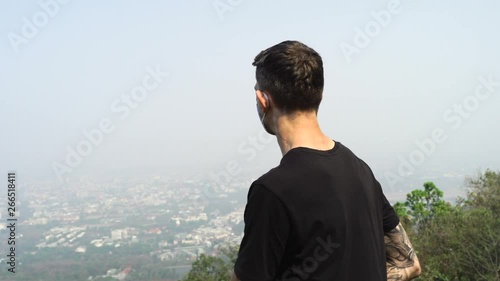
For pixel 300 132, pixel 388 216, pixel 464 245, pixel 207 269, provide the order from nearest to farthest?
pixel 300 132
pixel 388 216
pixel 464 245
pixel 207 269

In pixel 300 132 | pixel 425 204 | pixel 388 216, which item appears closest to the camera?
pixel 300 132

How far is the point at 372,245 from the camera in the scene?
5.37 ft

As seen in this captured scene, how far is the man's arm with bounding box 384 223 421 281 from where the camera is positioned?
1.93m

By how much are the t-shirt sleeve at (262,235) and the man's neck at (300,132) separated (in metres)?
0.20

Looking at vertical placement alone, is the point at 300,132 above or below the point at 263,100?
below

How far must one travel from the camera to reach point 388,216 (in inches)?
73.5

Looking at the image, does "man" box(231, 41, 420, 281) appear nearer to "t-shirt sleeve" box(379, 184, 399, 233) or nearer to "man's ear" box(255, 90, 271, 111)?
"man's ear" box(255, 90, 271, 111)

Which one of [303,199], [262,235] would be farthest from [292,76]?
[262,235]

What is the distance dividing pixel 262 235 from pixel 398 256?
0.68 meters

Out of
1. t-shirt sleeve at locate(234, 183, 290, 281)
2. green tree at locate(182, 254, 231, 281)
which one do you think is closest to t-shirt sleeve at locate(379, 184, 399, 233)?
t-shirt sleeve at locate(234, 183, 290, 281)

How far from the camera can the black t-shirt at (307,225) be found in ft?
4.90

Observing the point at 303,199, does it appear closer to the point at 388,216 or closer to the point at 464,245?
the point at 388,216

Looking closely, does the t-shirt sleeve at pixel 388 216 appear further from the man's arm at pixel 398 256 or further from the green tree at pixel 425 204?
the green tree at pixel 425 204

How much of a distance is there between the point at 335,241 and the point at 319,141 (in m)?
0.29
